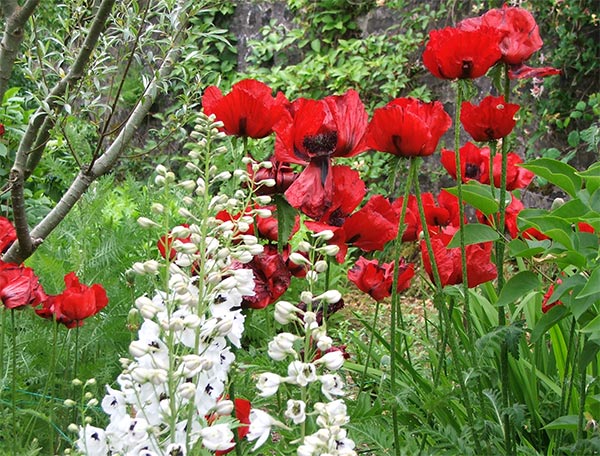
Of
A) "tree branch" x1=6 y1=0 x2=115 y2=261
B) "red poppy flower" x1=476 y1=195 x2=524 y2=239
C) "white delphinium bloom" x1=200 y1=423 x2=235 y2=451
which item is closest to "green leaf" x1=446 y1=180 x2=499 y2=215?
"red poppy flower" x1=476 y1=195 x2=524 y2=239

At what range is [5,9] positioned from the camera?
6.08ft

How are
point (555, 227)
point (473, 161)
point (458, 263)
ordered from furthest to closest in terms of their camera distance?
point (473, 161) < point (458, 263) < point (555, 227)

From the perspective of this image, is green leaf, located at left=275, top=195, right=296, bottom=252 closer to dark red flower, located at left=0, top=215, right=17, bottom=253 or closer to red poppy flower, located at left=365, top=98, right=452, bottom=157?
red poppy flower, located at left=365, top=98, right=452, bottom=157

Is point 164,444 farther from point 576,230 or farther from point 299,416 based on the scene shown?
point 576,230

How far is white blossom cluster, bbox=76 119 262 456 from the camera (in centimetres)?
97

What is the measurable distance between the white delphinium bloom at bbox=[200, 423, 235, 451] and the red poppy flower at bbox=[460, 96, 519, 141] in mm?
889

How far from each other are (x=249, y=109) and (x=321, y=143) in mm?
173

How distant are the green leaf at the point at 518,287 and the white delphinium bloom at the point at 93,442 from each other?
0.72 meters

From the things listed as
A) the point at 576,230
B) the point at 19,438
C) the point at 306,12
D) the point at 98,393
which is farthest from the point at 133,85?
the point at 576,230

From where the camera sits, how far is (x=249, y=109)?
1576 mm

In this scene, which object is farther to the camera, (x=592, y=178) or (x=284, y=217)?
(x=284, y=217)

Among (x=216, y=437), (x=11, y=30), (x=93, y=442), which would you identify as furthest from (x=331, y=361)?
(x=11, y=30)

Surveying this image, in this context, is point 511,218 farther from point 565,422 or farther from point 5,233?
point 5,233

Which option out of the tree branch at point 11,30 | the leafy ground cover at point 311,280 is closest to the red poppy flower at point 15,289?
the leafy ground cover at point 311,280
